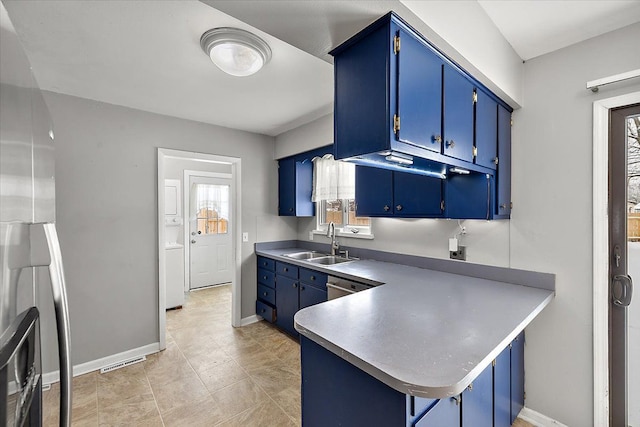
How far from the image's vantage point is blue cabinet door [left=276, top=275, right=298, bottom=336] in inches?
123

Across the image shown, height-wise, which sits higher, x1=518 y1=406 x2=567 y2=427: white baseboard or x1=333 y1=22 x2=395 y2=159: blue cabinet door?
x1=333 y1=22 x2=395 y2=159: blue cabinet door

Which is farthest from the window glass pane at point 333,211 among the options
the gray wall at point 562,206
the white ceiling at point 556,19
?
the white ceiling at point 556,19

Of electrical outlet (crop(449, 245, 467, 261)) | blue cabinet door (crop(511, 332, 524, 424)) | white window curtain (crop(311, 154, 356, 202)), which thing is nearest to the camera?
blue cabinet door (crop(511, 332, 524, 424))

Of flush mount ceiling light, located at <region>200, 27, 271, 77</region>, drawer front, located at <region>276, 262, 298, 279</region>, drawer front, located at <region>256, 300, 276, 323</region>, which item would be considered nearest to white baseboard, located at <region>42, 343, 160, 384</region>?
drawer front, located at <region>256, 300, 276, 323</region>

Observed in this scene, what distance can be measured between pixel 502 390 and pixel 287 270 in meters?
2.16

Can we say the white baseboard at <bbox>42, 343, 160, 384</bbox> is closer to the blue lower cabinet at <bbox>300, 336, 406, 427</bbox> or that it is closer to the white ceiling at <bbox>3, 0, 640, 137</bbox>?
the blue lower cabinet at <bbox>300, 336, 406, 427</bbox>

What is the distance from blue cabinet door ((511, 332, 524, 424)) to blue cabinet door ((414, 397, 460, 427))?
0.86m

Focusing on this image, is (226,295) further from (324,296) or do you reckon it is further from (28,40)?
(28,40)

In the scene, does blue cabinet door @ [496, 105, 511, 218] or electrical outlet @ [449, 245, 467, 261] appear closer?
blue cabinet door @ [496, 105, 511, 218]

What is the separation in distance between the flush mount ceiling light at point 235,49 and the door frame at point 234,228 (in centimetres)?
163

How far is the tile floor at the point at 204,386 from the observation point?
2.02 meters

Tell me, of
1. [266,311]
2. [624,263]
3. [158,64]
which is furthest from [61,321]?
[266,311]

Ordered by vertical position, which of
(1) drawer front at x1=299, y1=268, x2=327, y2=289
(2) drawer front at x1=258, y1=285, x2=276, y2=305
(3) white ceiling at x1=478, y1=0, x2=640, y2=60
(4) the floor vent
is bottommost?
(4) the floor vent

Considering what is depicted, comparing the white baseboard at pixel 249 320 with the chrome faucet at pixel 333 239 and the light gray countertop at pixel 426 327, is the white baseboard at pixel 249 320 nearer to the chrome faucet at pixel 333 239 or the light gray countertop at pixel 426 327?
the chrome faucet at pixel 333 239
